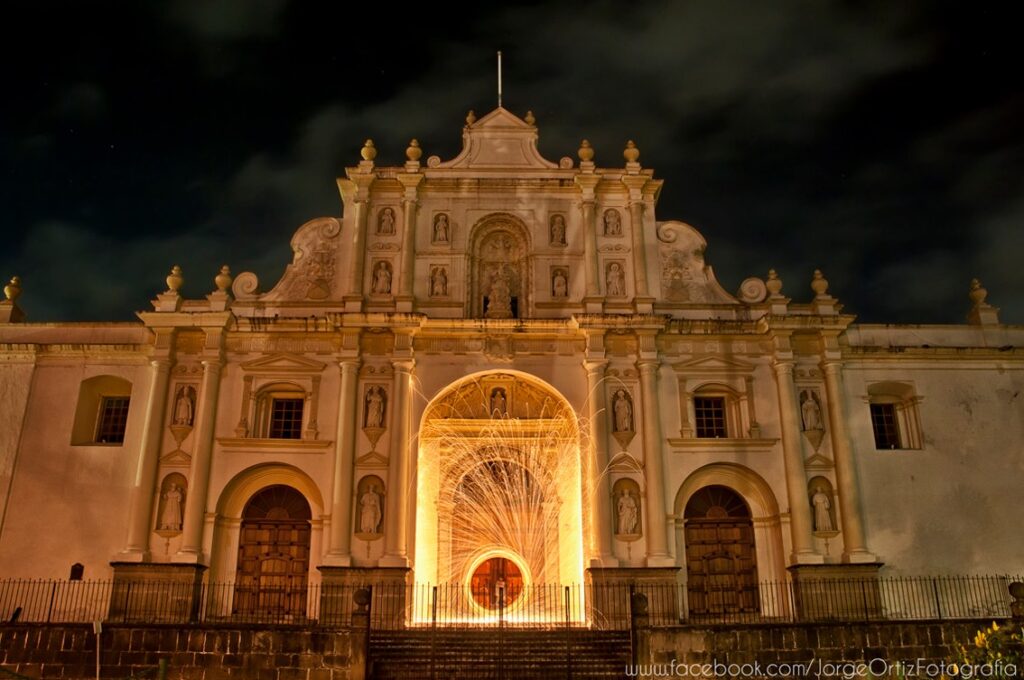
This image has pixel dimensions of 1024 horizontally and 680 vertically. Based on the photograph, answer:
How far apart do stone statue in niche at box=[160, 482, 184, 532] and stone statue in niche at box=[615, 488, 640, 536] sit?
10.3 m

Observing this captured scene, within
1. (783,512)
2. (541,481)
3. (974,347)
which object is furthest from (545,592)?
(974,347)

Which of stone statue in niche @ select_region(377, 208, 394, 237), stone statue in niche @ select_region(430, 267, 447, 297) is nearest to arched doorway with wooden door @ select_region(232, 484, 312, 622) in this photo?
stone statue in niche @ select_region(430, 267, 447, 297)

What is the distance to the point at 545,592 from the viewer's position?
70.5ft

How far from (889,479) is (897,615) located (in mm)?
3212

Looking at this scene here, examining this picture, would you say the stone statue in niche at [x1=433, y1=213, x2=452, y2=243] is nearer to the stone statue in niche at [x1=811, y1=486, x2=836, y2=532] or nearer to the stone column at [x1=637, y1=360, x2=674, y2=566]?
the stone column at [x1=637, y1=360, x2=674, y2=566]

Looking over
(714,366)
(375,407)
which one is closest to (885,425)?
(714,366)

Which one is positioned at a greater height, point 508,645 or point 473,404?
point 473,404

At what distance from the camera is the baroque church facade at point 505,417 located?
2044cm

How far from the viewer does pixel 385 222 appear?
2348 cm

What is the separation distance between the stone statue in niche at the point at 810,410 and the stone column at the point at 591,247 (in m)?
5.78

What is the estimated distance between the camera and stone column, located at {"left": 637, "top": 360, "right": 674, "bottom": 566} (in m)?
20.0

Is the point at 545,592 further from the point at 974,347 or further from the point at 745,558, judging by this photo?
the point at 974,347

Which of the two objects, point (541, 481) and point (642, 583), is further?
point (541, 481)

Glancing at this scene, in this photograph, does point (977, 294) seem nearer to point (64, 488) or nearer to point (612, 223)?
point (612, 223)
